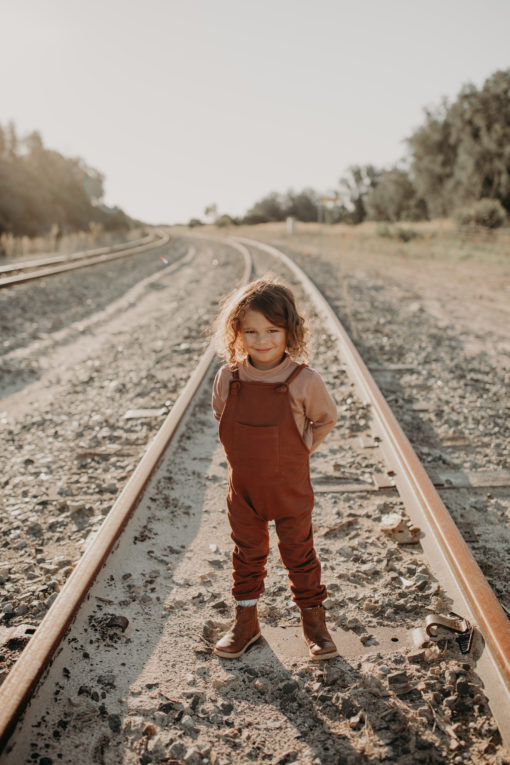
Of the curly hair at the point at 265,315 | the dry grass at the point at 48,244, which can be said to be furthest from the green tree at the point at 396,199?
the curly hair at the point at 265,315

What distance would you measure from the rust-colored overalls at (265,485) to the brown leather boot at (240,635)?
6 cm

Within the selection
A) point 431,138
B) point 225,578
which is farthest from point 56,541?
point 431,138

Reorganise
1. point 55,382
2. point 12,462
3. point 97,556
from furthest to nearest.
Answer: point 55,382 < point 12,462 < point 97,556

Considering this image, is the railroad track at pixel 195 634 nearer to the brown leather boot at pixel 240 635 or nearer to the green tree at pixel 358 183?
the brown leather boot at pixel 240 635

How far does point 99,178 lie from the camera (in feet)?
141

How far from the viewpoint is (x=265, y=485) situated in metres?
2.16

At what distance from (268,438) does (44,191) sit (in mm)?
36421

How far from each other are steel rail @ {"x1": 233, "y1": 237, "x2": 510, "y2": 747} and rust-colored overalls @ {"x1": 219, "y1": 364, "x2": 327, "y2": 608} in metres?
0.57

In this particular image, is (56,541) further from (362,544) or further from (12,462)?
(362,544)

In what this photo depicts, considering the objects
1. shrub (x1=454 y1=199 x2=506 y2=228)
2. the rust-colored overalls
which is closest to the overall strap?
the rust-colored overalls

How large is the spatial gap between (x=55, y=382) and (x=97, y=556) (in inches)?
153

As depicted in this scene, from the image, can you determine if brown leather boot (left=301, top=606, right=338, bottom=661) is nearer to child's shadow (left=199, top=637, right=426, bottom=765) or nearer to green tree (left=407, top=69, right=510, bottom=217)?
child's shadow (left=199, top=637, right=426, bottom=765)

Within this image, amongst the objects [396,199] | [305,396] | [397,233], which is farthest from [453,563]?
[396,199]

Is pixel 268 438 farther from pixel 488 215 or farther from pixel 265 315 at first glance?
pixel 488 215
